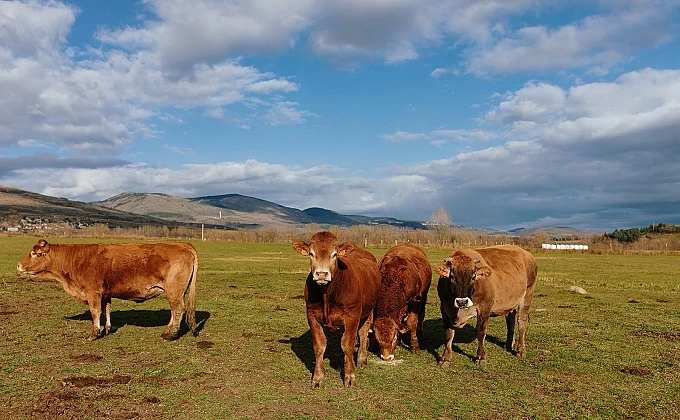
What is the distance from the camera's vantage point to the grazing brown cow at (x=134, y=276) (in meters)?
11.9

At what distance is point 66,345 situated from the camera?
10.9m

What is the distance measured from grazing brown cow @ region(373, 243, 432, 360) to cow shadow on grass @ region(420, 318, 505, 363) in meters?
0.45

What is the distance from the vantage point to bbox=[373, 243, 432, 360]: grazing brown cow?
34.0 ft

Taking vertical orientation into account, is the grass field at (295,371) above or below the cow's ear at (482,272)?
below

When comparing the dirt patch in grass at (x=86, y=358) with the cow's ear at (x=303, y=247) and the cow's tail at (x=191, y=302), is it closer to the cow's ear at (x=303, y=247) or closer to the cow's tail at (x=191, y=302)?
the cow's tail at (x=191, y=302)

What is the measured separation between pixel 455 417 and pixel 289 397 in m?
2.61

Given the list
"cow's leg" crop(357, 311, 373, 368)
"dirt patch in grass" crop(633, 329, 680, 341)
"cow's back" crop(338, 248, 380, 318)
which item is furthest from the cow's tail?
"dirt patch in grass" crop(633, 329, 680, 341)

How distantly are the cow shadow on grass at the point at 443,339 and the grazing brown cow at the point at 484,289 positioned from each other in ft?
2.71

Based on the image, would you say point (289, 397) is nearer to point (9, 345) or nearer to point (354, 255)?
point (354, 255)

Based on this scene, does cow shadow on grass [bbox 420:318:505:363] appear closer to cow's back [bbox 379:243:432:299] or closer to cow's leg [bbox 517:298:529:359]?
cow's leg [bbox 517:298:529:359]

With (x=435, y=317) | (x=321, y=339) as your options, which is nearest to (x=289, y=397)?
(x=321, y=339)

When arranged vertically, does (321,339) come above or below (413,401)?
above

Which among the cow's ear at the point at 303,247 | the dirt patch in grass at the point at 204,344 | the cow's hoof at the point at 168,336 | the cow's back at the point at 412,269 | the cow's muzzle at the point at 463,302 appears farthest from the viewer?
the cow's hoof at the point at 168,336

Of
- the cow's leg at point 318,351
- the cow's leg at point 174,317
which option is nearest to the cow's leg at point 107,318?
the cow's leg at point 174,317
